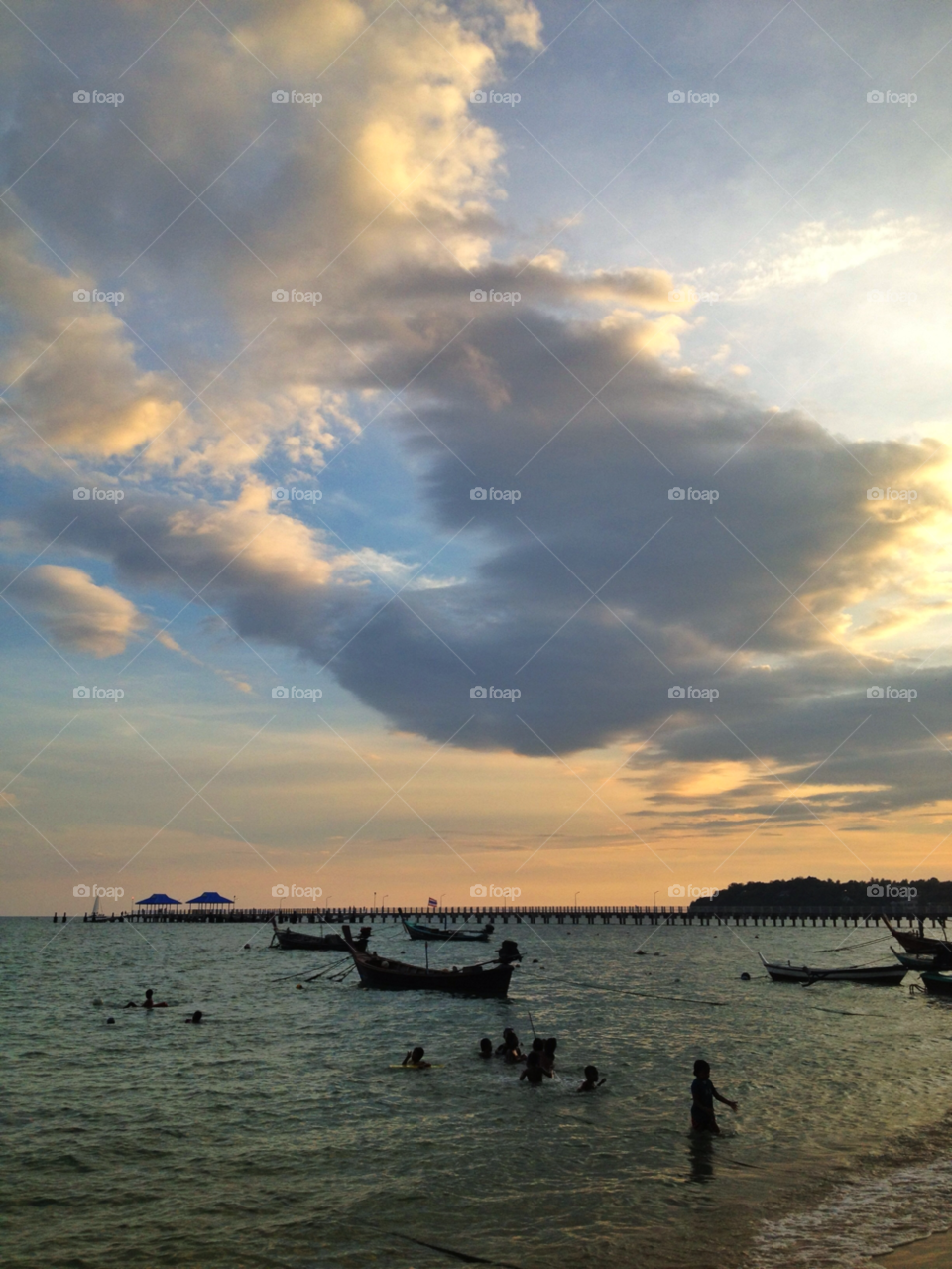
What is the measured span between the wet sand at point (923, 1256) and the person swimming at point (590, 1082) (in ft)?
45.2

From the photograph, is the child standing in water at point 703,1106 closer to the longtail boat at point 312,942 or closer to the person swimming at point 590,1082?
the person swimming at point 590,1082

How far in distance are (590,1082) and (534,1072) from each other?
6.58 ft

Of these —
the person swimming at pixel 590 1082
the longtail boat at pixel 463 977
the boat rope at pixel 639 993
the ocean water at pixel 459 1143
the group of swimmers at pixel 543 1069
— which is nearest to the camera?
the ocean water at pixel 459 1143

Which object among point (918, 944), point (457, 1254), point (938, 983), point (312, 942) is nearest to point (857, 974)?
point (938, 983)

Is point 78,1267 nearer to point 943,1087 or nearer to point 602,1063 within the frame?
point 602,1063

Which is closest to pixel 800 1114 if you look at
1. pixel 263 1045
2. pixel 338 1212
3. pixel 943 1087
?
pixel 943 1087

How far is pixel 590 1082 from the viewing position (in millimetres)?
27859

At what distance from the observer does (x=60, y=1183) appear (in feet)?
64.5

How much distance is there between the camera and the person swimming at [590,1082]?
27812mm

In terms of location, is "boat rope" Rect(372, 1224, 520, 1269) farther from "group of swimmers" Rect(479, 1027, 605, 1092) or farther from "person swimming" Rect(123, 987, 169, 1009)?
"person swimming" Rect(123, 987, 169, 1009)

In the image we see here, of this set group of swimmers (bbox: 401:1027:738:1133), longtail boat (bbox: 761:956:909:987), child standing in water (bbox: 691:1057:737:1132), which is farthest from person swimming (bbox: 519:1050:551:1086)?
longtail boat (bbox: 761:956:909:987)

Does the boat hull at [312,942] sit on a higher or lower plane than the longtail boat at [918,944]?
lower

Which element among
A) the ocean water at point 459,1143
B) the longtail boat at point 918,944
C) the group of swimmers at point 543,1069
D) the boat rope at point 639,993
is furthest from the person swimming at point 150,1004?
the longtail boat at point 918,944

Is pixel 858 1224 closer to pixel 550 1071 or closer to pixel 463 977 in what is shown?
pixel 550 1071
